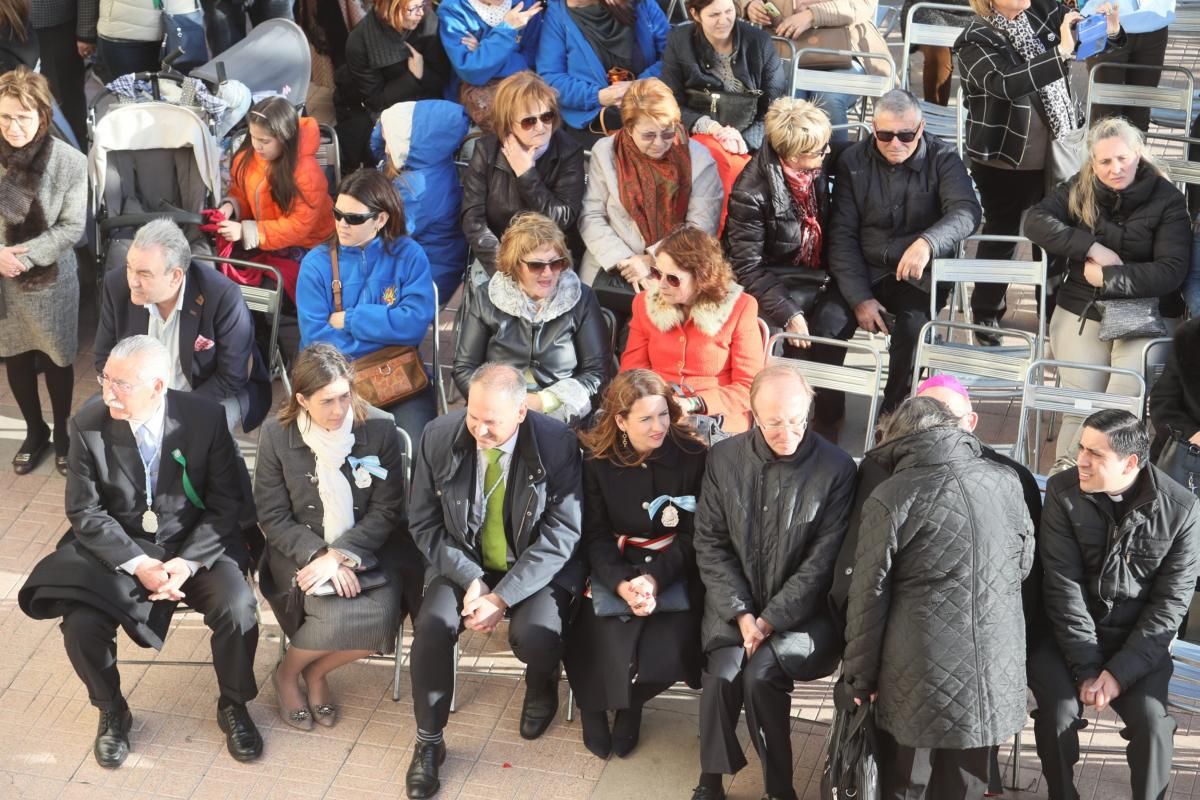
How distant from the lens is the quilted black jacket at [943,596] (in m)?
4.99

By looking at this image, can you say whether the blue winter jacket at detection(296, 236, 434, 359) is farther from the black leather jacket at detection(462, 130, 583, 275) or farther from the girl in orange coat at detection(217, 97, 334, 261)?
the girl in orange coat at detection(217, 97, 334, 261)

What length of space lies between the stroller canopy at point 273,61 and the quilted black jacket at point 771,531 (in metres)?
3.98

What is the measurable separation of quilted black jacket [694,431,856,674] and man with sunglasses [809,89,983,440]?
1754 millimetres

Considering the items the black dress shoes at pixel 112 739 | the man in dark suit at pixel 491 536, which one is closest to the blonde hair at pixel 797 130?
the man in dark suit at pixel 491 536

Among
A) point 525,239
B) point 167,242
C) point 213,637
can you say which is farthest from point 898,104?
point 213,637

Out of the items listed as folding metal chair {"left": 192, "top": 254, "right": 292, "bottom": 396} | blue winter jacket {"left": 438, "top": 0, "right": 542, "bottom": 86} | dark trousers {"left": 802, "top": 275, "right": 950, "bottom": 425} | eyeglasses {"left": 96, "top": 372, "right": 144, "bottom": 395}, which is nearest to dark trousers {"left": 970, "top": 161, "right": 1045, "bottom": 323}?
dark trousers {"left": 802, "top": 275, "right": 950, "bottom": 425}

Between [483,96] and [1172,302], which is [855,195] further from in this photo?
[483,96]

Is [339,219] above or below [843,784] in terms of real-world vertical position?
above

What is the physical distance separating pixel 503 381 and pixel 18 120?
2.88 m

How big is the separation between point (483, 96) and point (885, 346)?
2414 mm

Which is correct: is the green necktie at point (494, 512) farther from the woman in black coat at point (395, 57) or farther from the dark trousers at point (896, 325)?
the woman in black coat at point (395, 57)

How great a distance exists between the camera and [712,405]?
6.50 meters

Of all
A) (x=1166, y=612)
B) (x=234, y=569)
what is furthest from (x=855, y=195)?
(x=234, y=569)

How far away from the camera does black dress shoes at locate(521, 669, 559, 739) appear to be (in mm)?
5945
